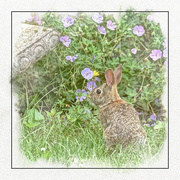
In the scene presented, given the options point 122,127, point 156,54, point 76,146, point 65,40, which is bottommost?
point 76,146

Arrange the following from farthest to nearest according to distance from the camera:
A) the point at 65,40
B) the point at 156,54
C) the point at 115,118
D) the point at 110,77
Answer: the point at 156,54
the point at 65,40
the point at 110,77
the point at 115,118

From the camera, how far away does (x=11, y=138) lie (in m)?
5.26

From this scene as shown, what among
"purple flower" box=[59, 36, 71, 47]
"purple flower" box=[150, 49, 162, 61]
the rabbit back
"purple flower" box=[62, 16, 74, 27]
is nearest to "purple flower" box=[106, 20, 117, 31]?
"purple flower" box=[62, 16, 74, 27]

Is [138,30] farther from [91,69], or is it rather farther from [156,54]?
[91,69]

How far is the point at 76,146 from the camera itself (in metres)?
5.29

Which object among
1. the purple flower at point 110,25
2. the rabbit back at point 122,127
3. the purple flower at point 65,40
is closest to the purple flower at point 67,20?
the purple flower at point 65,40

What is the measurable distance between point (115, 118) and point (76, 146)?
72 cm

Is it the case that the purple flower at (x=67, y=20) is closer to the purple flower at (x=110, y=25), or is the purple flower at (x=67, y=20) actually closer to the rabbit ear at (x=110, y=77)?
the purple flower at (x=110, y=25)

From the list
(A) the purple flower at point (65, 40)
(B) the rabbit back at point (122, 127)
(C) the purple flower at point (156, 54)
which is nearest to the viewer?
(B) the rabbit back at point (122, 127)

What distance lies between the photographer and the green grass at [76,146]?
16.0ft

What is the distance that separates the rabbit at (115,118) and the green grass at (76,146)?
0.15 m

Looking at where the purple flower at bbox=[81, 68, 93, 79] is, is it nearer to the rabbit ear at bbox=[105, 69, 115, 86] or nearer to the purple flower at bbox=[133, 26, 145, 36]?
the rabbit ear at bbox=[105, 69, 115, 86]

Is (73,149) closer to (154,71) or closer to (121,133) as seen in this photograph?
(121,133)

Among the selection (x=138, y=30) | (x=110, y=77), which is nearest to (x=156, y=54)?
(x=138, y=30)
